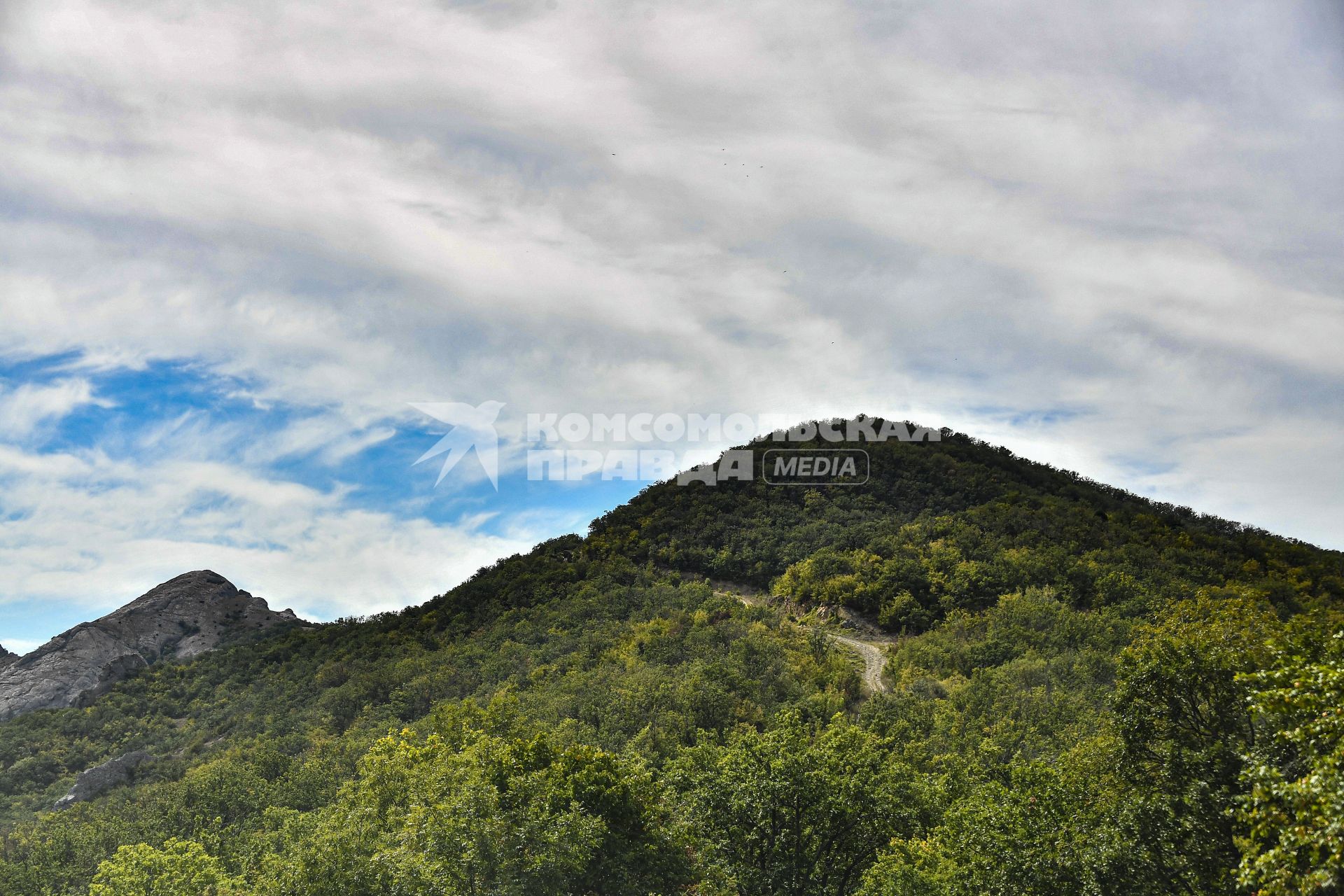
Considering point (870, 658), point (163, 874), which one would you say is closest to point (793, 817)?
point (163, 874)

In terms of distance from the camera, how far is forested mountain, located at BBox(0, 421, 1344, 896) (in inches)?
868

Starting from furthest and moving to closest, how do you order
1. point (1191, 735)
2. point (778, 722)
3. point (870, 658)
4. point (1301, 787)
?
point (870, 658) → point (778, 722) → point (1191, 735) → point (1301, 787)

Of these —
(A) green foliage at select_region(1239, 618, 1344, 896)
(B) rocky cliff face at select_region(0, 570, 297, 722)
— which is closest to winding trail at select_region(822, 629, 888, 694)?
(A) green foliage at select_region(1239, 618, 1344, 896)

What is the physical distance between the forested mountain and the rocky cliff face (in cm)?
941

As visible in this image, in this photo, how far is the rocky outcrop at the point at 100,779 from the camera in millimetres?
70625

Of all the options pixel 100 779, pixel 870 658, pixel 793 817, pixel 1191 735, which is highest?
pixel 1191 735

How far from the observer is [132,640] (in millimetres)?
129250

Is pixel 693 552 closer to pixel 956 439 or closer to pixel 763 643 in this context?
pixel 763 643

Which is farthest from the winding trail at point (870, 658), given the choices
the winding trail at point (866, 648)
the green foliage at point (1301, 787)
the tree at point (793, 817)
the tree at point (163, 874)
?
the green foliage at point (1301, 787)

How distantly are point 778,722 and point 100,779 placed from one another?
2604 inches

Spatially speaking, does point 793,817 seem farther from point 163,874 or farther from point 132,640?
point 132,640

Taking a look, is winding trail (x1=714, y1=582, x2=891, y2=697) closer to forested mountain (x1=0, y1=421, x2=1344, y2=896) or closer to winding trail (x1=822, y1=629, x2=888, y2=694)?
winding trail (x1=822, y1=629, x2=888, y2=694)

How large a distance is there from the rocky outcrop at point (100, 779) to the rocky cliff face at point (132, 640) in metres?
44.3

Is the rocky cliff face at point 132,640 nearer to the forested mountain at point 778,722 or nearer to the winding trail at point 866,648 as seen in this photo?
the forested mountain at point 778,722
